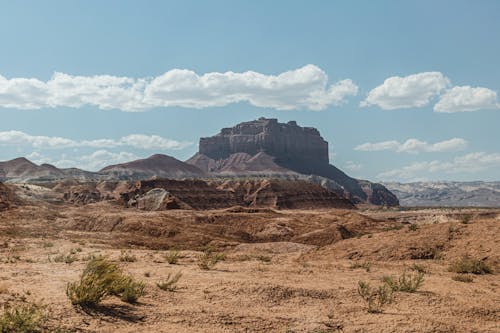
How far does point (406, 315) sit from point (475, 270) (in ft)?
23.5

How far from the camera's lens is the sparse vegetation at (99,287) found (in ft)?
30.6

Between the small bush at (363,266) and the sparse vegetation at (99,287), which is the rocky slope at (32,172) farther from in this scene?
the sparse vegetation at (99,287)

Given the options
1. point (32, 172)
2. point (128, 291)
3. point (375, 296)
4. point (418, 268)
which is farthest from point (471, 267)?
point (32, 172)

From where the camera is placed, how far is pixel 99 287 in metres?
9.58

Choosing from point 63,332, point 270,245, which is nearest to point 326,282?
point 63,332

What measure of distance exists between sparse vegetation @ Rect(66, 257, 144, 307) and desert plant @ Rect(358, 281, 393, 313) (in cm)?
500

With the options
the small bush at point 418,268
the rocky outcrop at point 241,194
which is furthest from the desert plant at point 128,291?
the rocky outcrop at point 241,194

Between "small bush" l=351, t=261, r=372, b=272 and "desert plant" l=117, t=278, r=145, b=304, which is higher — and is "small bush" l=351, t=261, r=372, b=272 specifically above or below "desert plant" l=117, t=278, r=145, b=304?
below

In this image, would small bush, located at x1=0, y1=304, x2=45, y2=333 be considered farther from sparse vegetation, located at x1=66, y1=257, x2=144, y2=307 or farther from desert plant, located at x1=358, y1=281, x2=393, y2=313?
desert plant, located at x1=358, y1=281, x2=393, y2=313

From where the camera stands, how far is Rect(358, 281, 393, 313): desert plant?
10691 mm

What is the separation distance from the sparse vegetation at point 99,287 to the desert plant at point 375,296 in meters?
5.00

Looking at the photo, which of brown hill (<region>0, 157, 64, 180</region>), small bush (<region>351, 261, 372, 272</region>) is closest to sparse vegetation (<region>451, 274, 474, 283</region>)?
small bush (<region>351, 261, 372, 272</region>)

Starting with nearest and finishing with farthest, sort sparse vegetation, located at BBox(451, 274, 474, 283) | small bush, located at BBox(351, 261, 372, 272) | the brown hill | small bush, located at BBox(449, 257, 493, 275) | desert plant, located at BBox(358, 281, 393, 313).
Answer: desert plant, located at BBox(358, 281, 393, 313)
sparse vegetation, located at BBox(451, 274, 474, 283)
small bush, located at BBox(449, 257, 493, 275)
small bush, located at BBox(351, 261, 372, 272)
the brown hill

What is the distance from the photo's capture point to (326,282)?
13297mm
